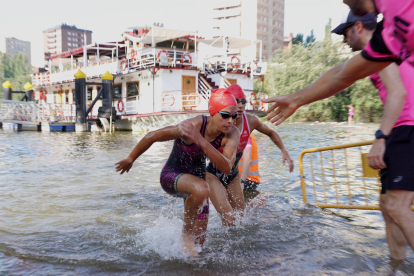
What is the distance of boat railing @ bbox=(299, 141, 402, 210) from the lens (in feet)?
16.0

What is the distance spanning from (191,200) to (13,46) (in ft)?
682

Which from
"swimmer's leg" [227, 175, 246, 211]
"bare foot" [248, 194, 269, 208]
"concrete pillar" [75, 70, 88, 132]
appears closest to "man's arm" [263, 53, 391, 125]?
"swimmer's leg" [227, 175, 246, 211]

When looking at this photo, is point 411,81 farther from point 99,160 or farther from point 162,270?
point 99,160

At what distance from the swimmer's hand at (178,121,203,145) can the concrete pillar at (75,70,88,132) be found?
20.7 m

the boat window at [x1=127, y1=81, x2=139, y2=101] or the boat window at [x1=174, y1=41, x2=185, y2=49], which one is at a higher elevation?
the boat window at [x1=174, y1=41, x2=185, y2=49]

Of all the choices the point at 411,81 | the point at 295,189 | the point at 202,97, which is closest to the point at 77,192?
the point at 295,189

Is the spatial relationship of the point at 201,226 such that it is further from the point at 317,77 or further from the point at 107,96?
the point at 317,77

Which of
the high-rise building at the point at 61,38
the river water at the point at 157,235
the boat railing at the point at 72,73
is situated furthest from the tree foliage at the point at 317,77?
the high-rise building at the point at 61,38

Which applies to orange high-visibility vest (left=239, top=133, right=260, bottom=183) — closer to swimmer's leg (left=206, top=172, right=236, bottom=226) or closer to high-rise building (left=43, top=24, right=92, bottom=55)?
swimmer's leg (left=206, top=172, right=236, bottom=226)

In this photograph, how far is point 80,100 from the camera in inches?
896

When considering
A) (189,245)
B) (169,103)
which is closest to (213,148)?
(189,245)

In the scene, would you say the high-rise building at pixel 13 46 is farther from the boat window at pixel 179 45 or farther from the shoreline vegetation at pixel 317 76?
the boat window at pixel 179 45

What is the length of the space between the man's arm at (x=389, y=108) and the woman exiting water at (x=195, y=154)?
1368mm

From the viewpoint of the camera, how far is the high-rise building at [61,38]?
175 metres
